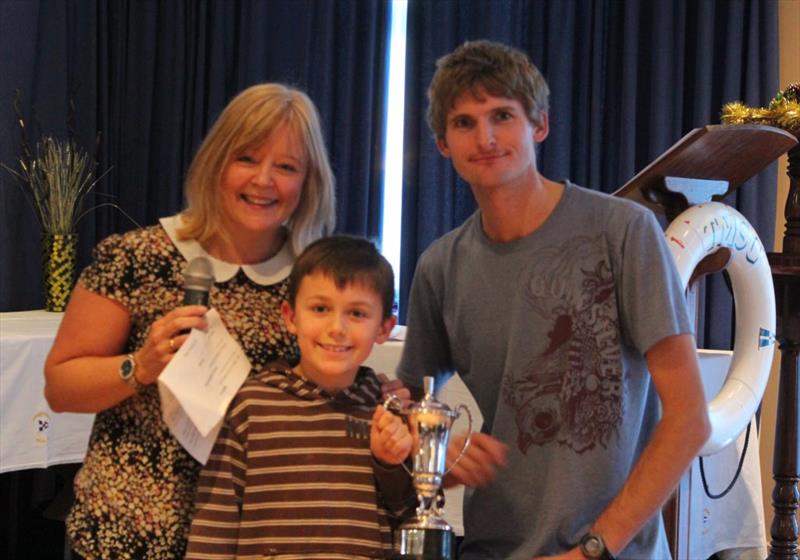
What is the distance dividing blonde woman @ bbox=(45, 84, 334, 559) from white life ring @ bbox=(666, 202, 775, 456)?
1.02 metres

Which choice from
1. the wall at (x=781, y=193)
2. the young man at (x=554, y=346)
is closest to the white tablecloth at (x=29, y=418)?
the young man at (x=554, y=346)

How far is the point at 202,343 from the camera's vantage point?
1.49m

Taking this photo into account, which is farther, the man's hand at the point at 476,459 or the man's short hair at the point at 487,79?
the man's short hair at the point at 487,79

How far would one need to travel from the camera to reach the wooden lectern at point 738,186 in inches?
88.0

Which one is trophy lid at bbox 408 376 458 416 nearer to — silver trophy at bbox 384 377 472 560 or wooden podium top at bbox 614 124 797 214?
silver trophy at bbox 384 377 472 560

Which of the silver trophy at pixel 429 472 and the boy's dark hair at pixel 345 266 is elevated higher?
the boy's dark hair at pixel 345 266

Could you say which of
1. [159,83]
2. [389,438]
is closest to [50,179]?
[159,83]

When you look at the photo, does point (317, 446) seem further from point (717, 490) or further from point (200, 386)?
point (717, 490)

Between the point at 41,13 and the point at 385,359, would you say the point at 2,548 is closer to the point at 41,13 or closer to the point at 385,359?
the point at 385,359

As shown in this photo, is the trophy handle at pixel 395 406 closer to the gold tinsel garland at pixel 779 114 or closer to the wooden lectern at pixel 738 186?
the wooden lectern at pixel 738 186

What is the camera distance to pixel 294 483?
5.11 ft

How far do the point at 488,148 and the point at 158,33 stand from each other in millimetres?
4084

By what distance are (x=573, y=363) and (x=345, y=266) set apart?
40 cm

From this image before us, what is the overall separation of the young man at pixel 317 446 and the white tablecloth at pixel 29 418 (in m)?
1.81
